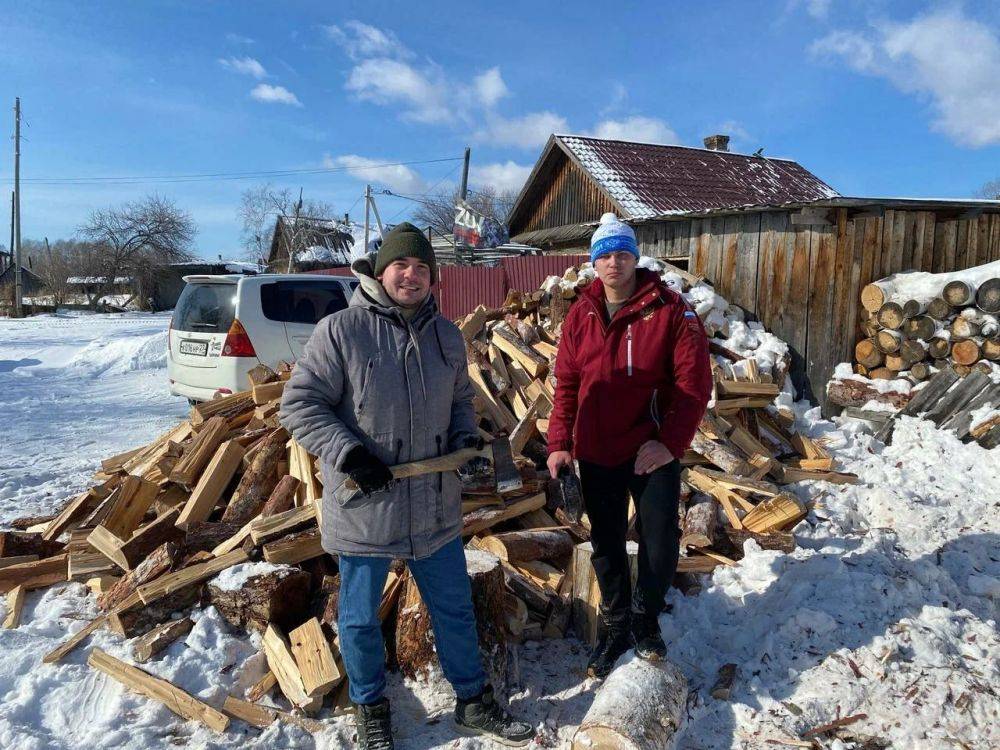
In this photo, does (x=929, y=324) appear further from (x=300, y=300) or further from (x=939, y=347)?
(x=300, y=300)

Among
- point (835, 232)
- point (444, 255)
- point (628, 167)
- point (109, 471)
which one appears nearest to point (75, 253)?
point (444, 255)

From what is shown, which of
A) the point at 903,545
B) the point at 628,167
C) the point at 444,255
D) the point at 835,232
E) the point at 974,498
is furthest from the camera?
the point at 444,255

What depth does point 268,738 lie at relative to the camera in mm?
2531

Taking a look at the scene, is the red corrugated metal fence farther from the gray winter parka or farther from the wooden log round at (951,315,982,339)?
the gray winter parka

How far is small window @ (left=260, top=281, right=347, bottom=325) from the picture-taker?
657 centimetres

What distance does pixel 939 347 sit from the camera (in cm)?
605

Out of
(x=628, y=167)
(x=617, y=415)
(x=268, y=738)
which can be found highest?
(x=628, y=167)

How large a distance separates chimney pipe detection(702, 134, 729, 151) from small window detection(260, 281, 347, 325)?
15.9m

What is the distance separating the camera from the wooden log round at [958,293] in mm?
5844

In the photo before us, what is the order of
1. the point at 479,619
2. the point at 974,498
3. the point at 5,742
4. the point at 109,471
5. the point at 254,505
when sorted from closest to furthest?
the point at 5,742, the point at 479,619, the point at 254,505, the point at 974,498, the point at 109,471

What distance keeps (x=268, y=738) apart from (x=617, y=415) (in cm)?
194

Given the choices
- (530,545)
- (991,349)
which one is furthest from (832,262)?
(530,545)

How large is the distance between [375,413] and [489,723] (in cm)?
135

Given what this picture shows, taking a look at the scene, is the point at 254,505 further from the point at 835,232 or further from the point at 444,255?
the point at 444,255
